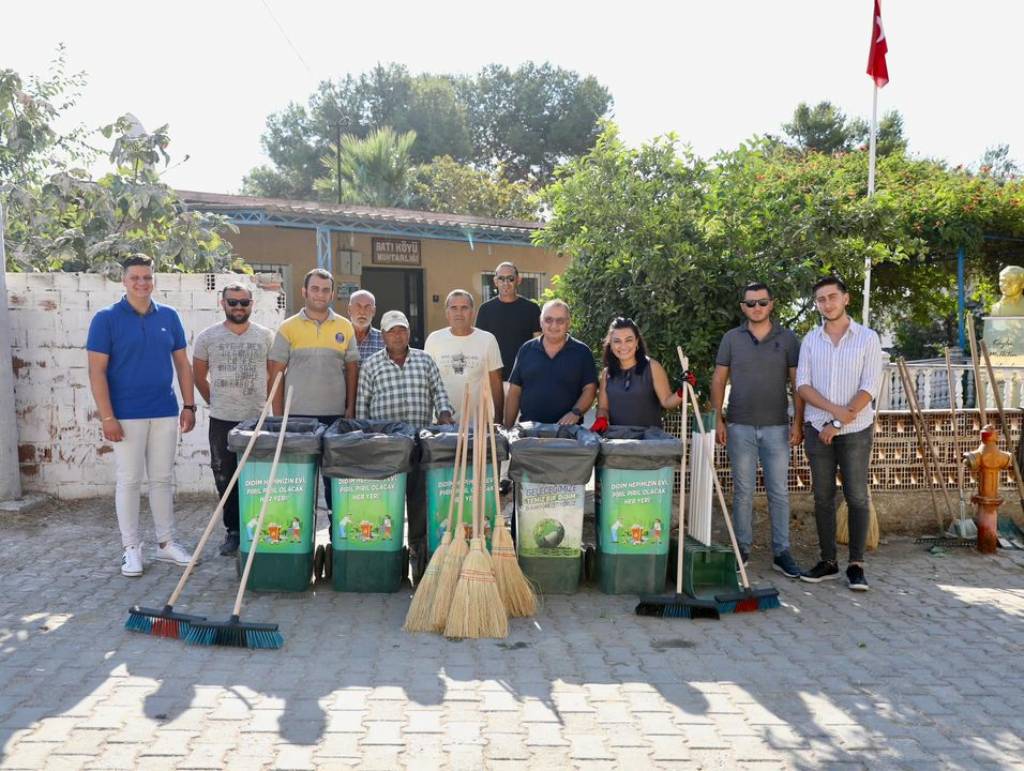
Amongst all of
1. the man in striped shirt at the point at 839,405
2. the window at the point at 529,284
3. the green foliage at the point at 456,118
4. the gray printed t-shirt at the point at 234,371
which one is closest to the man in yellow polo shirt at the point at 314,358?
the gray printed t-shirt at the point at 234,371

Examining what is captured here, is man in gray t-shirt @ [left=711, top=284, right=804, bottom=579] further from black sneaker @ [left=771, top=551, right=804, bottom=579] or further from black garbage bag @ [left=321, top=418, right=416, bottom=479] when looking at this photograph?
black garbage bag @ [left=321, top=418, right=416, bottom=479]

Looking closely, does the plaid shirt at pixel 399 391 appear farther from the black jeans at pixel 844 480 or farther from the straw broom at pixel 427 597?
the black jeans at pixel 844 480

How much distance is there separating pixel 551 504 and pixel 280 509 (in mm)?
1530

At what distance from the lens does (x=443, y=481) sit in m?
5.39

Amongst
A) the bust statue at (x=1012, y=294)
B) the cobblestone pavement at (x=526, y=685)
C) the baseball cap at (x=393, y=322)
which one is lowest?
the cobblestone pavement at (x=526, y=685)

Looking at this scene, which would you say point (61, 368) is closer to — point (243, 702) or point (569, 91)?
point (243, 702)

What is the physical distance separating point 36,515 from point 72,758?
4499mm

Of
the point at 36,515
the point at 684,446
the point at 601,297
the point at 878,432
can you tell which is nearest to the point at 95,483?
the point at 36,515

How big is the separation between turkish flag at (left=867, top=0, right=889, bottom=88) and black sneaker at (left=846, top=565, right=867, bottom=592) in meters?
6.80

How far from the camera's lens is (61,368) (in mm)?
7609

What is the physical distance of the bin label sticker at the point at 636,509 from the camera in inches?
209

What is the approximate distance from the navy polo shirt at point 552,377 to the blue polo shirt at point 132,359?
2268 mm

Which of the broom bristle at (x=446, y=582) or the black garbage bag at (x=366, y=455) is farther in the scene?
the black garbage bag at (x=366, y=455)

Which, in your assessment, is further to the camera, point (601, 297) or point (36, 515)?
point (36, 515)
